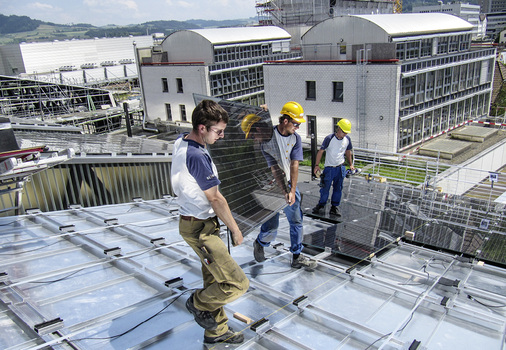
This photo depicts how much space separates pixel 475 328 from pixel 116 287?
385 centimetres

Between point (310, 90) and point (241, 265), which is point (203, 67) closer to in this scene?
point (310, 90)

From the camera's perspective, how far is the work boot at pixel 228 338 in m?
3.62

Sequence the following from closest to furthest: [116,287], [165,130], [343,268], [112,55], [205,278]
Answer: [205,278] < [116,287] < [343,268] < [165,130] < [112,55]

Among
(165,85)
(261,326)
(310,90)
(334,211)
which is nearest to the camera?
(261,326)

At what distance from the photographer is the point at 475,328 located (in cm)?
402

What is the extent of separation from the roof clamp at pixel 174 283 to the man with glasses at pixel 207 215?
0.79 meters

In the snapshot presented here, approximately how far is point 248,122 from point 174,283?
6.70 ft

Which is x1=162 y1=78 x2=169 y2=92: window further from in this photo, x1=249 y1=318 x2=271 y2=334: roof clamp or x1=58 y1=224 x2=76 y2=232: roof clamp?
x1=249 y1=318 x2=271 y2=334: roof clamp

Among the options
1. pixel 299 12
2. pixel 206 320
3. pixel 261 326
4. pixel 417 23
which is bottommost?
pixel 261 326

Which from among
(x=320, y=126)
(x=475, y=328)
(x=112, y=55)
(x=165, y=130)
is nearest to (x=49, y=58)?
(x=112, y=55)

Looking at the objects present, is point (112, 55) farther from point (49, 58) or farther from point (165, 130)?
point (165, 130)

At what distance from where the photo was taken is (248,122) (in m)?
4.82

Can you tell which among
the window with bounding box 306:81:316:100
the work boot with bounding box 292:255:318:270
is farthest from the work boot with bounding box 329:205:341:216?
the window with bounding box 306:81:316:100

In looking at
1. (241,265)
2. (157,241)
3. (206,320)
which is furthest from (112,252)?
(206,320)
